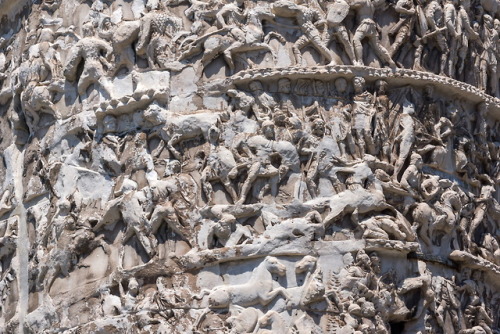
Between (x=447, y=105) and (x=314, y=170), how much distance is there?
1.98 meters

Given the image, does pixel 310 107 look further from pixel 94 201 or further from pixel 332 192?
pixel 94 201

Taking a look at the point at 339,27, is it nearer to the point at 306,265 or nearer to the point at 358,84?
the point at 358,84

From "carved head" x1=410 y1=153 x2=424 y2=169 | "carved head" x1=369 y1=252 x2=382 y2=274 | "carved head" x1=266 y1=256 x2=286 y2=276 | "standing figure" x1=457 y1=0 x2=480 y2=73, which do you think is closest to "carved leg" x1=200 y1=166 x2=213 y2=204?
"carved head" x1=266 y1=256 x2=286 y2=276

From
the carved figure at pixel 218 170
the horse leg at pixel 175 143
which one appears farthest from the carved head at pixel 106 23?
the carved figure at pixel 218 170

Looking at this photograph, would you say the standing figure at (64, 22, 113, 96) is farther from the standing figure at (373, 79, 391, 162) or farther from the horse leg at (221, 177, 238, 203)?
the standing figure at (373, 79, 391, 162)

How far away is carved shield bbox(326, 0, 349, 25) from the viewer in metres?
19.6

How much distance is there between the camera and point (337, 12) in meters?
19.7

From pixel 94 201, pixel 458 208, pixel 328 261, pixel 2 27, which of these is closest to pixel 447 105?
pixel 458 208

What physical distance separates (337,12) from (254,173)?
2.11 metres

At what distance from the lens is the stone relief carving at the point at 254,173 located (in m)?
18.5

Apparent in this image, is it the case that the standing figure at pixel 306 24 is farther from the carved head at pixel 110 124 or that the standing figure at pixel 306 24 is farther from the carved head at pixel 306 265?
the carved head at pixel 306 265

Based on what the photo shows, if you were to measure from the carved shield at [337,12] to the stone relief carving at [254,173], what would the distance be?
4 centimetres

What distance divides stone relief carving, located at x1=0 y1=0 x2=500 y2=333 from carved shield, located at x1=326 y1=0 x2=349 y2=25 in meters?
0.04

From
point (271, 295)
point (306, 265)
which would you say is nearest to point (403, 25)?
point (306, 265)
